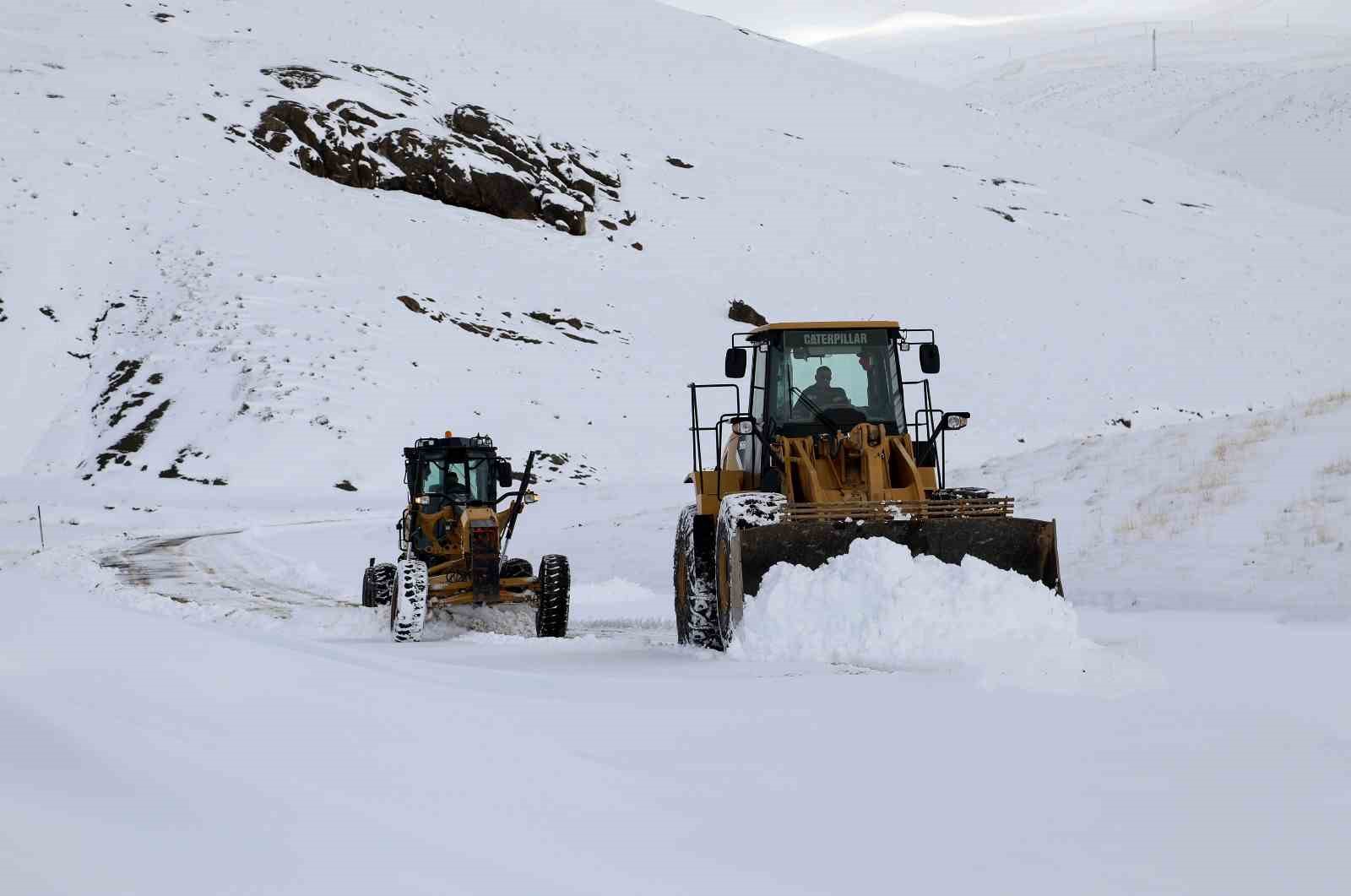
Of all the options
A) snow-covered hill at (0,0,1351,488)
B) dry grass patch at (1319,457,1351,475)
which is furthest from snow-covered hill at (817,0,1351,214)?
dry grass patch at (1319,457,1351,475)

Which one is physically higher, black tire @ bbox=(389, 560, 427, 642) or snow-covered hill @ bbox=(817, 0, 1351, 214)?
snow-covered hill @ bbox=(817, 0, 1351, 214)

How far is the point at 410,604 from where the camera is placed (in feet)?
39.5

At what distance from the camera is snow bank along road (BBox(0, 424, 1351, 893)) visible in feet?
12.4

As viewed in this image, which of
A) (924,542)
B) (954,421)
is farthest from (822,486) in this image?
(924,542)

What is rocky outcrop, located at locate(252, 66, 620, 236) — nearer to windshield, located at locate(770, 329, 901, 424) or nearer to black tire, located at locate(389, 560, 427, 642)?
black tire, located at locate(389, 560, 427, 642)

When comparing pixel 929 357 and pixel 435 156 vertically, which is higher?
pixel 435 156

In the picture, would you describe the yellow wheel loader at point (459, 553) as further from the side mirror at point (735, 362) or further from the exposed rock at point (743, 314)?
the exposed rock at point (743, 314)

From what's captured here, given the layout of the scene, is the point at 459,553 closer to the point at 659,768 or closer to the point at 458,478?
the point at 458,478

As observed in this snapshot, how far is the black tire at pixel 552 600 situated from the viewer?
12.2m

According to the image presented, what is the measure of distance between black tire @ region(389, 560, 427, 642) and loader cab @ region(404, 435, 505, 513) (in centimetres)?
197

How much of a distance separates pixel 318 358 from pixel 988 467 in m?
21.2

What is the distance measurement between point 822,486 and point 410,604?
4.05m

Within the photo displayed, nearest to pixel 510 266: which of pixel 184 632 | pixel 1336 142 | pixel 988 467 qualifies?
pixel 988 467

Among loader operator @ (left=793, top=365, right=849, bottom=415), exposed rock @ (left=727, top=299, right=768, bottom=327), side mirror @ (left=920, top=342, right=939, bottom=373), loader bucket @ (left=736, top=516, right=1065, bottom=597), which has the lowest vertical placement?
loader bucket @ (left=736, top=516, right=1065, bottom=597)
